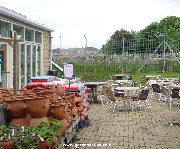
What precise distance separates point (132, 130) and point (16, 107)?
3.47 m

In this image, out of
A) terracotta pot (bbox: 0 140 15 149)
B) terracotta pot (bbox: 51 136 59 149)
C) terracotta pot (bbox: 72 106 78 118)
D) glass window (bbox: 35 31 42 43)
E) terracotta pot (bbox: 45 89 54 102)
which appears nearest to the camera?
terracotta pot (bbox: 0 140 15 149)

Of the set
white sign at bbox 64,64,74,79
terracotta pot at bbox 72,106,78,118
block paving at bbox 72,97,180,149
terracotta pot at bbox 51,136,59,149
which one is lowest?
block paving at bbox 72,97,180,149

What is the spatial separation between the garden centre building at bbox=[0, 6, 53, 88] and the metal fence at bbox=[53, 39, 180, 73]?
581 centimetres

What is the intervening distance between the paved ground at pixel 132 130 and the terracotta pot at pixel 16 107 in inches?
66.2

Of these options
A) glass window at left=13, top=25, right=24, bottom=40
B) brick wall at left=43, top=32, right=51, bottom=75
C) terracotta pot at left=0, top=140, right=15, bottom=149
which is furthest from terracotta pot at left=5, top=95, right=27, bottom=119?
brick wall at left=43, top=32, right=51, bottom=75

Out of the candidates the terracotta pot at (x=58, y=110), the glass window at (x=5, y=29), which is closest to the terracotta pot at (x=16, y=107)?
the terracotta pot at (x=58, y=110)

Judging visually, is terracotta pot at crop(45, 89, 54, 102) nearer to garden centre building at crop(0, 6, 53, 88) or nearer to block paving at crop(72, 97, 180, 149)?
block paving at crop(72, 97, 180, 149)

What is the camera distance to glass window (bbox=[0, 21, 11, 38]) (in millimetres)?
9886

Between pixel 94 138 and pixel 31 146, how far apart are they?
305 centimetres

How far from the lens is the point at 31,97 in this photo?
5125 millimetres

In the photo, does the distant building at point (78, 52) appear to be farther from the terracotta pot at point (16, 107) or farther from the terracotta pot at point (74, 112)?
the terracotta pot at point (16, 107)

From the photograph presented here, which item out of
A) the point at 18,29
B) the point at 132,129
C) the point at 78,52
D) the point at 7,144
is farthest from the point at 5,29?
the point at 78,52

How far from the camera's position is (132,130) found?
7898 millimetres

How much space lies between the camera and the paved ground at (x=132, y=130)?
668cm
